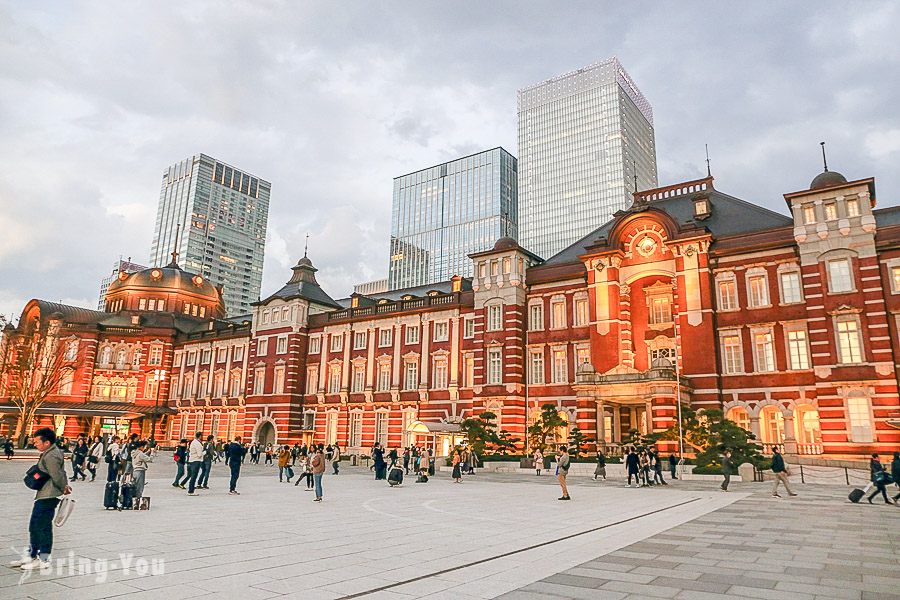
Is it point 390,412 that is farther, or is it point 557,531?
point 390,412

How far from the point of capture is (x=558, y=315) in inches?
1743

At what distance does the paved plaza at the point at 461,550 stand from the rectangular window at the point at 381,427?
3380 centimetres

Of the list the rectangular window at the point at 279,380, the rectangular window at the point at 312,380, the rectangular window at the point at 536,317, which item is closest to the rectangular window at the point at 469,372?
the rectangular window at the point at 536,317

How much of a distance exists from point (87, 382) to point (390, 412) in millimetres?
38614

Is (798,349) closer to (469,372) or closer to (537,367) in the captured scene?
(537,367)

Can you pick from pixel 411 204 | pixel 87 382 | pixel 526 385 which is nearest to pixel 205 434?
pixel 87 382

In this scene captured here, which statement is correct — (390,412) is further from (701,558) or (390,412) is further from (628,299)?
(701,558)

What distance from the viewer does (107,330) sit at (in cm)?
6944

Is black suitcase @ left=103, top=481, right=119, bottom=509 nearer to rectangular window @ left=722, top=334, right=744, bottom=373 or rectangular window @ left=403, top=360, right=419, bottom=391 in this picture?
rectangular window @ left=722, top=334, right=744, bottom=373

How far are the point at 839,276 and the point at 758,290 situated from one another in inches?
169

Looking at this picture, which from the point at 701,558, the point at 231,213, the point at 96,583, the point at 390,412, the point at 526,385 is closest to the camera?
the point at 96,583

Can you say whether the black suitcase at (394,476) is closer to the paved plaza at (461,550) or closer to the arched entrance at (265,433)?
the paved plaza at (461,550)

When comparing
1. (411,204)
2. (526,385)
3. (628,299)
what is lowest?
(526,385)

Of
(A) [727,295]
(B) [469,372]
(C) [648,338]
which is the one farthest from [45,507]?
(B) [469,372]
